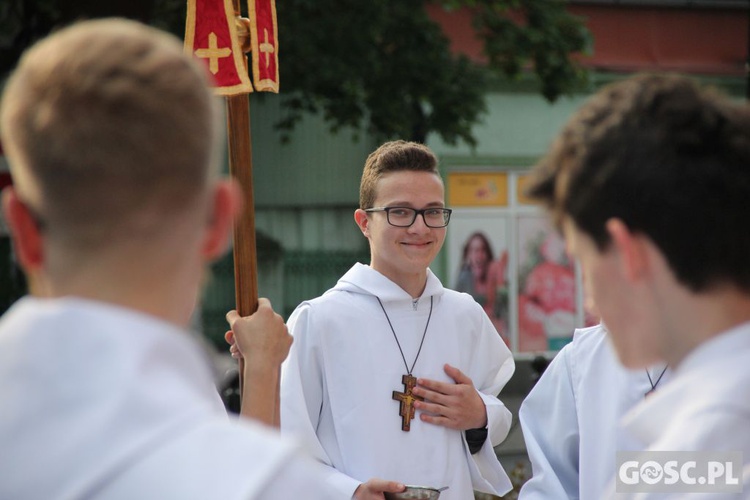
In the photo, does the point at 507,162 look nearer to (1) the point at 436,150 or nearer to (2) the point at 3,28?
(1) the point at 436,150

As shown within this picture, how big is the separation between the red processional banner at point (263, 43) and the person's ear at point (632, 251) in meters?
1.83

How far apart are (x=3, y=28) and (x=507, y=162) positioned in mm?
6654

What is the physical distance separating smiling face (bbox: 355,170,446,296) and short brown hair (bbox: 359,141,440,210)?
0.03 metres

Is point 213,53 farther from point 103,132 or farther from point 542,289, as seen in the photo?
point 542,289

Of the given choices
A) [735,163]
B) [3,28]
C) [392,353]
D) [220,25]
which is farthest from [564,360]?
[3,28]

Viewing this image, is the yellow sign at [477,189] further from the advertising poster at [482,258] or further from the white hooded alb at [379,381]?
the white hooded alb at [379,381]

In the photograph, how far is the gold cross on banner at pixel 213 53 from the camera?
3.12 m

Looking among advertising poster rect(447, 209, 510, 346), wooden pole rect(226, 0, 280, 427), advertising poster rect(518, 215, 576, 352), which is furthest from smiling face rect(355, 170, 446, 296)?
advertising poster rect(518, 215, 576, 352)

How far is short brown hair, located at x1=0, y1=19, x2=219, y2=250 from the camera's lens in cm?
124

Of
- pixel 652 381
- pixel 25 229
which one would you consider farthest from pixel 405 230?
pixel 25 229

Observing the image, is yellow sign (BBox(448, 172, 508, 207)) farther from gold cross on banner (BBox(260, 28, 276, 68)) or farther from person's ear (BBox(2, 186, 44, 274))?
person's ear (BBox(2, 186, 44, 274))

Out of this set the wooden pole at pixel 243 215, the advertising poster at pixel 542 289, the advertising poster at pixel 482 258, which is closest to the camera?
the wooden pole at pixel 243 215

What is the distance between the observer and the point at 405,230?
13.2 feet

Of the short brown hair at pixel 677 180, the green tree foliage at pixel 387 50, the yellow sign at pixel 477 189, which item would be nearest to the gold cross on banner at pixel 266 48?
the short brown hair at pixel 677 180
